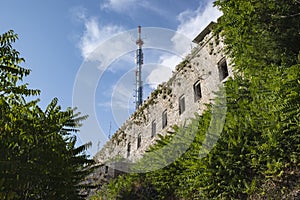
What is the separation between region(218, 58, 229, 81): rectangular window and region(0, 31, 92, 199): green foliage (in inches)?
287

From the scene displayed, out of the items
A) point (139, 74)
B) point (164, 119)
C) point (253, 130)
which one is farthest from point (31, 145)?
point (139, 74)

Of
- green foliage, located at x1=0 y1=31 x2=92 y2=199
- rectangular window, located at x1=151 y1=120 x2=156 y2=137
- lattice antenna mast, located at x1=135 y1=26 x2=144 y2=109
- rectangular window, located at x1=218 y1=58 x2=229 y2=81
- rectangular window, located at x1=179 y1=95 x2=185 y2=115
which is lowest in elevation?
green foliage, located at x1=0 y1=31 x2=92 y2=199

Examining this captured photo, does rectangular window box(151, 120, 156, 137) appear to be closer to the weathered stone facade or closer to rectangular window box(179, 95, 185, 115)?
the weathered stone facade

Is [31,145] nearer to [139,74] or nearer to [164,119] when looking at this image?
[164,119]

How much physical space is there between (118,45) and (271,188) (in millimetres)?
7021

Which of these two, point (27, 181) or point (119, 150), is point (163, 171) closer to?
point (27, 181)

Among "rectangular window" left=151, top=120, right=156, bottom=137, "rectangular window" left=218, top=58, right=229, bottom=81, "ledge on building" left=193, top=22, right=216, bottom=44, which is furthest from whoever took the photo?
"rectangular window" left=151, top=120, right=156, bottom=137

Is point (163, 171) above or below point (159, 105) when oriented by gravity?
below

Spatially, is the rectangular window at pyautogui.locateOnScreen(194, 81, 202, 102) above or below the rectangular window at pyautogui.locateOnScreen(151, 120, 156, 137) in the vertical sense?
above

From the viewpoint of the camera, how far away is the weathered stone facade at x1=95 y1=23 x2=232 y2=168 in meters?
13.5

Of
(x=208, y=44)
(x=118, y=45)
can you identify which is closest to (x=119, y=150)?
(x=208, y=44)

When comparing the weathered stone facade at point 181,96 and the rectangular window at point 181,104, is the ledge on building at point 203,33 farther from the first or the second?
the rectangular window at point 181,104

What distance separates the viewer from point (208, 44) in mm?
14383

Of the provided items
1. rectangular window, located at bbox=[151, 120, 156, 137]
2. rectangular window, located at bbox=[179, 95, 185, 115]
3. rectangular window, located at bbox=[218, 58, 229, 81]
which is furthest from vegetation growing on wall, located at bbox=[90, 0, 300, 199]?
rectangular window, located at bbox=[151, 120, 156, 137]
